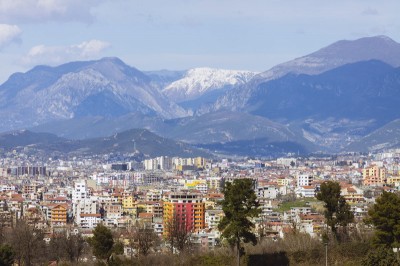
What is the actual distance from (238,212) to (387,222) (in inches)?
182

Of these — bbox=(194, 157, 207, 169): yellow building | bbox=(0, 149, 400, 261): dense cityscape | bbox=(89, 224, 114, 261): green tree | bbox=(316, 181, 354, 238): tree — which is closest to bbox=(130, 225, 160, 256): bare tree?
bbox=(0, 149, 400, 261): dense cityscape

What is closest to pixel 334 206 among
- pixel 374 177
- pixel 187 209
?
pixel 187 209

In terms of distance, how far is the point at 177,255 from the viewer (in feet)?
127

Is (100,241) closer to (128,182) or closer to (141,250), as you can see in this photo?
(141,250)

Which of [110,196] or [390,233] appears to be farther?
[110,196]

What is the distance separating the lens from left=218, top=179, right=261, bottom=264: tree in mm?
35562

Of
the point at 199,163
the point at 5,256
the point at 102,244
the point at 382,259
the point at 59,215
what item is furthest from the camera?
the point at 199,163

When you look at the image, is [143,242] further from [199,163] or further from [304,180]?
[199,163]

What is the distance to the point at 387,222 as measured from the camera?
33812 millimetres

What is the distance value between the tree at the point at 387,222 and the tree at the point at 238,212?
146 inches

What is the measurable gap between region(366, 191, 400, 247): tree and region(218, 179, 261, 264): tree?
3.70m

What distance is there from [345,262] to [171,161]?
151m

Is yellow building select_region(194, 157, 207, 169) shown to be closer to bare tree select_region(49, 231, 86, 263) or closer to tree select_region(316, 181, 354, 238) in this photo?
bare tree select_region(49, 231, 86, 263)

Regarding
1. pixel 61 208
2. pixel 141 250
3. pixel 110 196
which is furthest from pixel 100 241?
pixel 110 196
